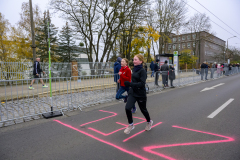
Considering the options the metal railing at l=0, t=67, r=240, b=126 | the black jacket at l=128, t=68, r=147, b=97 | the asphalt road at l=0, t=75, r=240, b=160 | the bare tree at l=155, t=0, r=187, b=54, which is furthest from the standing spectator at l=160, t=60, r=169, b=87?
the bare tree at l=155, t=0, r=187, b=54

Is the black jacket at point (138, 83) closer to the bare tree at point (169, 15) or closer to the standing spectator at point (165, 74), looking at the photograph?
the standing spectator at point (165, 74)

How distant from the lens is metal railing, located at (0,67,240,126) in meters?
5.31

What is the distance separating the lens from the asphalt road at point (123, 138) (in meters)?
2.87

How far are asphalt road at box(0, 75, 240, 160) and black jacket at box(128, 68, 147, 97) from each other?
0.94 meters

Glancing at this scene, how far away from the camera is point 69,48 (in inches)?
1141

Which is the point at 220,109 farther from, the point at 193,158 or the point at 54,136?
the point at 54,136

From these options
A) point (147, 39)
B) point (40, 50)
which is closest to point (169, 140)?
point (147, 39)

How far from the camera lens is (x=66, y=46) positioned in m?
28.8

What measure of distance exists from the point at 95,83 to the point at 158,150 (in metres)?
4.40

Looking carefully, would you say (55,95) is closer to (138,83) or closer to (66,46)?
(138,83)

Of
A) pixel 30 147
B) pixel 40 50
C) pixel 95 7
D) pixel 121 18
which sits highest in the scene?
pixel 95 7

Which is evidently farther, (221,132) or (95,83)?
(95,83)

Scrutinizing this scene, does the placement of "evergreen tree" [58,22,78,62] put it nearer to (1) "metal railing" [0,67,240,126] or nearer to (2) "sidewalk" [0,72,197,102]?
(1) "metal railing" [0,67,240,126]

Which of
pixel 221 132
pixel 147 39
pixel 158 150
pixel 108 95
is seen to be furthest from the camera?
pixel 147 39
